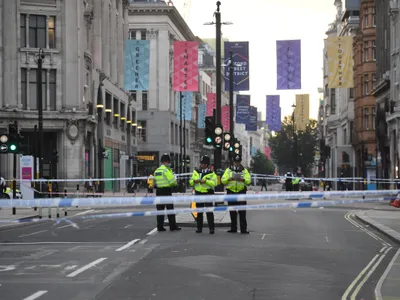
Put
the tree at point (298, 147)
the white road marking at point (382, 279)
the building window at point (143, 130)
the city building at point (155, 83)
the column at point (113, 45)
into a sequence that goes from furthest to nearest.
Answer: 1. the tree at point (298, 147)
2. the building window at point (143, 130)
3. the city building at point (155, 83)
4. the column at point (113, 45)
5. the white road marking at point (382, 279)

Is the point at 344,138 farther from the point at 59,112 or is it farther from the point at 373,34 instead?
the point at 59,112

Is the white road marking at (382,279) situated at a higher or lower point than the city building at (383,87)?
lower

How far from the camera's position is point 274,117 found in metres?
78.7

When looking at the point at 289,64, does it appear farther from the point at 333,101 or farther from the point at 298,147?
the point at 298,147

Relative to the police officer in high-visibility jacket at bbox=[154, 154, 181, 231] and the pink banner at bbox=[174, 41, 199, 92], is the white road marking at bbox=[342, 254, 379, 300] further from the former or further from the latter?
the pink banner at bbox=[174, 41, 199, 92]

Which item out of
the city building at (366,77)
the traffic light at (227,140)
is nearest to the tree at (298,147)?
the city building at (366,77)

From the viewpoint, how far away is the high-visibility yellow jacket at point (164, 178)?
67.3 ft

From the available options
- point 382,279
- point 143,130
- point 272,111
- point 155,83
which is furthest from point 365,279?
point 143,130

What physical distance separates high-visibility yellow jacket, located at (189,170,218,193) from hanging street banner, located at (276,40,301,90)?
2168 centimetres

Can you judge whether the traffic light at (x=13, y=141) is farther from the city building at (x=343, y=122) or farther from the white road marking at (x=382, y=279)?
the city building at (x=343, y=122)

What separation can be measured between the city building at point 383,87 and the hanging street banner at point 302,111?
36440mm

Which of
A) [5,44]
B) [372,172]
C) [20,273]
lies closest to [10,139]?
[20,273]

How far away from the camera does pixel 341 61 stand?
44.5 m

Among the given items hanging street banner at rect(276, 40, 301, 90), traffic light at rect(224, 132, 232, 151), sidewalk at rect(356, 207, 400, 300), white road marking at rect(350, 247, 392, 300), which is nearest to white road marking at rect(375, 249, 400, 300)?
sidewalk at rect(356, 207, 400, 300)
